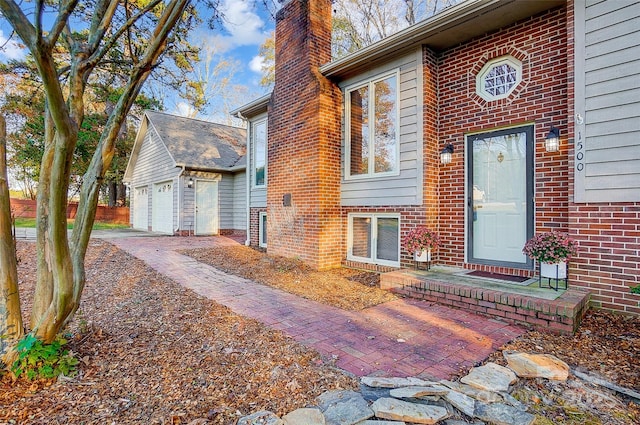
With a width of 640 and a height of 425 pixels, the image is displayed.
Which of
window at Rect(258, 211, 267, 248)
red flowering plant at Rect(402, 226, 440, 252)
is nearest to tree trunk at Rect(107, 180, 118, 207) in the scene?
window at Rect(258, 211, 267, 248)

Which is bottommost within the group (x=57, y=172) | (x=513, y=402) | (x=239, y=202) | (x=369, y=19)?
(x=513, y=402)

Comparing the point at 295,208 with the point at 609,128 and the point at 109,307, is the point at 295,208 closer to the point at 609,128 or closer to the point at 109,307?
the point at 109,307

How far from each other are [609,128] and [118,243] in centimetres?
1072

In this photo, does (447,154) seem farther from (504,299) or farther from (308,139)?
(308,139)

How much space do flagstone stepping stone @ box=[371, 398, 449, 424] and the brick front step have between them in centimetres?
198

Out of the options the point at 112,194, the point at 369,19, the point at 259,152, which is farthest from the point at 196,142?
the point at 112,194

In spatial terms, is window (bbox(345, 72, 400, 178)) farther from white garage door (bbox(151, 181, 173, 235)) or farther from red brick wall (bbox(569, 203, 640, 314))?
white garage door (bbox(151, 181, 173, 235))

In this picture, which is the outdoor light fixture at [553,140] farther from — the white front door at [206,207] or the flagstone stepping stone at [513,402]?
the white front door at [206,207]

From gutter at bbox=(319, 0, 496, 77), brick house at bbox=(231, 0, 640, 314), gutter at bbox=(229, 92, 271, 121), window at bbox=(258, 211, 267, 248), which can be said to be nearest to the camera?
brick house at bbox=(231, 0, 640, 314)

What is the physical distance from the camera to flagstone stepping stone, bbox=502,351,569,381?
8.20 ft

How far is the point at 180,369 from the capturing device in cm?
255

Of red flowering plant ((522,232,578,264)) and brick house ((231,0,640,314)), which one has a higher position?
brick house ((231,0,640,314))

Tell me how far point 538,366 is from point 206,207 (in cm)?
1187

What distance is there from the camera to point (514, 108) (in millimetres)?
4680
